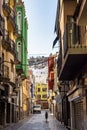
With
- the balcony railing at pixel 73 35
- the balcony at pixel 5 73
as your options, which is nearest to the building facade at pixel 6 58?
the balcony at pixel 5 73

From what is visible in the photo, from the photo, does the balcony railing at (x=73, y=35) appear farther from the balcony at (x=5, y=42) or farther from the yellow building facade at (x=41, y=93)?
the yellow building facade at (x=41, y=93)

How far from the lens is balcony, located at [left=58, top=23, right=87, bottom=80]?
1564 cm

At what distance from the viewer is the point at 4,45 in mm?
36406

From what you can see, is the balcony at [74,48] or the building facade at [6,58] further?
the building facade at [6,58]

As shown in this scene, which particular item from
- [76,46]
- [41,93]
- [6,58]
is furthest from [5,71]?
[41,93]

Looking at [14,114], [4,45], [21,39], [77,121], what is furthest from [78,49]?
[21,39]

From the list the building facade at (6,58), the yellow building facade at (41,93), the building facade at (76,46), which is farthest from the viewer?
the yellow building facade at (41,93)

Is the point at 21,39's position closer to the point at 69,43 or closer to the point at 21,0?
the point at 21,0

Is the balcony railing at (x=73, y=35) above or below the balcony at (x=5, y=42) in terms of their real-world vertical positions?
below

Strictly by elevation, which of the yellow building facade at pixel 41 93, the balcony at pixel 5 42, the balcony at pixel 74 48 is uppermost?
the yellow building facade at pixel 41 93

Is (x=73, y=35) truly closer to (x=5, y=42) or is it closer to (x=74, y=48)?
(x=74, y=48)

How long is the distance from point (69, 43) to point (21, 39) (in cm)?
3533

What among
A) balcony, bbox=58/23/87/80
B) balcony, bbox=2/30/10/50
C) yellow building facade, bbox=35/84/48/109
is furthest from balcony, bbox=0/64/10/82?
yellow building facade, bbox=35/84/48/109

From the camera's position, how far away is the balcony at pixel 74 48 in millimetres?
15641
